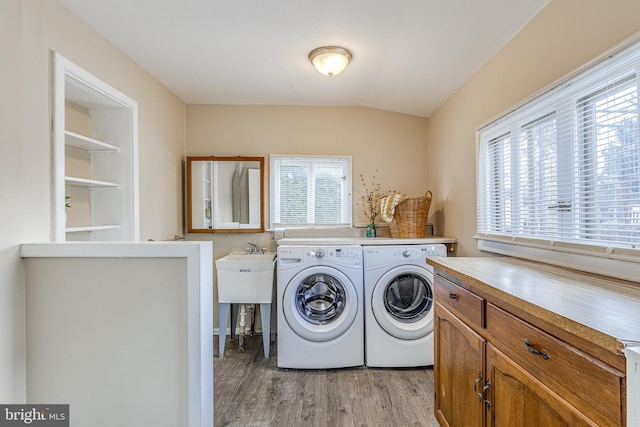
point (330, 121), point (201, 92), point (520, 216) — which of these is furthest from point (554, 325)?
point (201, 92)

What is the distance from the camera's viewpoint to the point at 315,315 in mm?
2537

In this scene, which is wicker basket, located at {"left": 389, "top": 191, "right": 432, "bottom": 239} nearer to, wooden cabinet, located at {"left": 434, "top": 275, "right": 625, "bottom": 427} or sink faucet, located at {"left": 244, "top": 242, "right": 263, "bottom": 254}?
wooden cabinet, located at {"left": 434, "top": 275, "right": 625, "bottom": 427}

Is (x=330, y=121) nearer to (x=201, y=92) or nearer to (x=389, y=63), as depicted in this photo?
(x=389, y=63)

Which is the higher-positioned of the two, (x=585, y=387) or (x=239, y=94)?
(x=239, y=94)

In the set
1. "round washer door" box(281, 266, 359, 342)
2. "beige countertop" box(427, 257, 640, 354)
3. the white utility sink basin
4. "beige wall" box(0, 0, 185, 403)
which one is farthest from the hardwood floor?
"beige wall" box(0, 0, 185, 403)

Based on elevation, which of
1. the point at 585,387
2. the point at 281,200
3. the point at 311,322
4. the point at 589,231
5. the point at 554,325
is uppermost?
the point at 281,200

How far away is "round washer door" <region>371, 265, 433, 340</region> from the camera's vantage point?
2494 millimetres

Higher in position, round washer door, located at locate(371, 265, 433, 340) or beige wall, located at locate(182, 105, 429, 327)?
beige wall, located at locate(182, 105, 429, 327)

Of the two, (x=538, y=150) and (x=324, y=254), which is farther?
(x=324, y=254)

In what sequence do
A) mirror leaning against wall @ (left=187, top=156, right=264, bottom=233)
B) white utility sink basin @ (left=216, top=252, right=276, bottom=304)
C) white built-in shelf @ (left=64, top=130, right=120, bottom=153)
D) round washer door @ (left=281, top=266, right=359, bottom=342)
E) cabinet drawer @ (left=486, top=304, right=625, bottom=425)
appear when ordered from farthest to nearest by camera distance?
mirror leaning against wall @ (left=187, top=156, right=264, bottom=233) < white utility sink basin @ (left=216, top=252, right=276, bottom=304) < round washer door @ (left=281, top=266, right=359, bottom=342) < white built-in shelf @ (left=64, top=130, right=120, bottom=153) < cabinet drawer @ (left=486, top=304, right=625, bottom=425)

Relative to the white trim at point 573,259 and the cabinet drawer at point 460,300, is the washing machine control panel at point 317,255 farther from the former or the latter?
the white trim at point 573,259

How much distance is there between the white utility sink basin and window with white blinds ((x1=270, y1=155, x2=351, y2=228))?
583mm

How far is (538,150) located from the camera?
1700mm

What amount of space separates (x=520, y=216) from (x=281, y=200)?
2064 millimetres
